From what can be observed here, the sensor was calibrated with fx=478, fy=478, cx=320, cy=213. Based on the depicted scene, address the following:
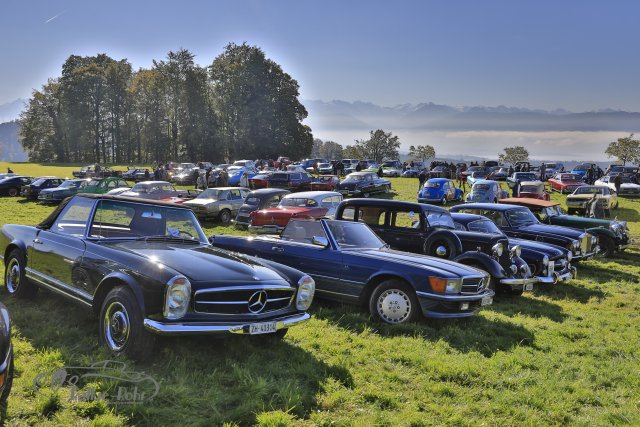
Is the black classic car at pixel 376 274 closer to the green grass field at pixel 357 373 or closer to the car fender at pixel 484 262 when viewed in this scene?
the green grass field at pixel 357 373

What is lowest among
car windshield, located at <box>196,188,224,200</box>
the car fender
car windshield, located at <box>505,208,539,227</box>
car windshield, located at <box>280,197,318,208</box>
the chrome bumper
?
the car fender

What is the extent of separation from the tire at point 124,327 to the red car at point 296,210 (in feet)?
35.1

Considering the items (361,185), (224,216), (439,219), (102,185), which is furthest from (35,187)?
(439,219)

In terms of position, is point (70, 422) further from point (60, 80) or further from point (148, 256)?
point (60, 80)

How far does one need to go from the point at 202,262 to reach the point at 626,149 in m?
113

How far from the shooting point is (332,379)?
4.84 metres

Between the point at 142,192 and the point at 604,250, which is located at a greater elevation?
the point at 142,192

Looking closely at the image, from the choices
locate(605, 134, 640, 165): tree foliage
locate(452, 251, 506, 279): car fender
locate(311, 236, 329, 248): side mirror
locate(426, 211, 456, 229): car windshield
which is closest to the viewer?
locate(311, 236, 329, 248): side mirror

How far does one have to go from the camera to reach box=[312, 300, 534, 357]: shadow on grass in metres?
6.35

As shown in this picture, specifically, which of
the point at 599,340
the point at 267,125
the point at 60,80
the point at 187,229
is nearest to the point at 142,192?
the point at 187,229

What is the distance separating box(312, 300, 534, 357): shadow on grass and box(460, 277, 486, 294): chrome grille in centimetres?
56

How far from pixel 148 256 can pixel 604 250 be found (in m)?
14.6

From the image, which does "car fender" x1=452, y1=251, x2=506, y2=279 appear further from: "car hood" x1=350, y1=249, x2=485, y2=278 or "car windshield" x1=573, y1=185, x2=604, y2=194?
"car windshield" x1=573, y1=185, x2=604, y2=194

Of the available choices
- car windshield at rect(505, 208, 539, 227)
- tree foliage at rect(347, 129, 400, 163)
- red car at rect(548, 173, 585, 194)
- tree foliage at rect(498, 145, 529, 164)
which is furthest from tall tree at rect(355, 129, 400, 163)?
car windshield at rect(505, 208, 539, 227)
